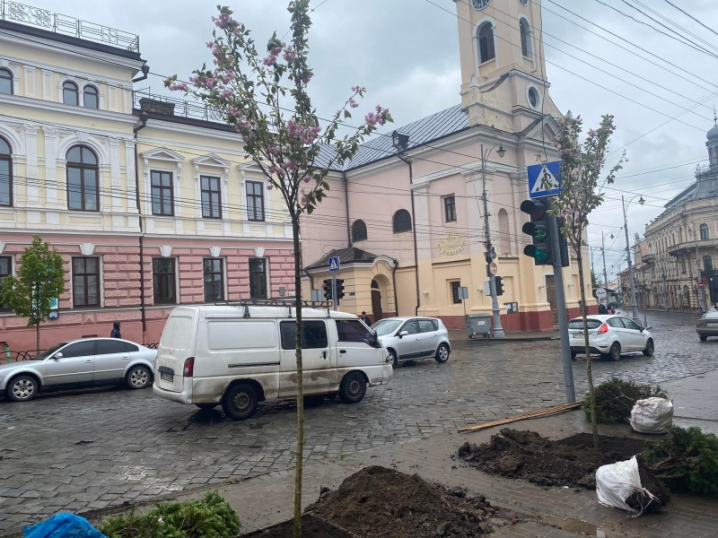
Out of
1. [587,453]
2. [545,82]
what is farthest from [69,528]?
[545,82]

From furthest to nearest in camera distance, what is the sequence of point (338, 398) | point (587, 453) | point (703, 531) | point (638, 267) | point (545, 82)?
1. point (638, 267)
2. point (545, 82)
3. point (338, 398)
4. point (587, 453)
5. point (703, 531)

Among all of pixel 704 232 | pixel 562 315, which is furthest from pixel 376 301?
pixel 704 232

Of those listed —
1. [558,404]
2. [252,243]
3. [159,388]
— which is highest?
[252,243]

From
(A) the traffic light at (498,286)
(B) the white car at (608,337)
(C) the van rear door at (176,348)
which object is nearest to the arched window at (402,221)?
(A) the traffic light at (498,286)

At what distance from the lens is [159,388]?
33.6ft

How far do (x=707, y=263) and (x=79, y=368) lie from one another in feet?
243

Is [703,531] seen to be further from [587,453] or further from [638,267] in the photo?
[638,267]

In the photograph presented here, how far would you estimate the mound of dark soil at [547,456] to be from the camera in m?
5.97

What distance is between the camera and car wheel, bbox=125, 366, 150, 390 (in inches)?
603

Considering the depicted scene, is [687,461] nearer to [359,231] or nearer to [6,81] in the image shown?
[6,81]

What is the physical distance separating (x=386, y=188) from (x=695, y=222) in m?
50.4

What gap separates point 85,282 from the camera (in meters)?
23.4

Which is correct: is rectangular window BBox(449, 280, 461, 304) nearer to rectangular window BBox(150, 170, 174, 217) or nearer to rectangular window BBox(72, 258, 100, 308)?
rectangular window BBox(150, 170, 174, 217)

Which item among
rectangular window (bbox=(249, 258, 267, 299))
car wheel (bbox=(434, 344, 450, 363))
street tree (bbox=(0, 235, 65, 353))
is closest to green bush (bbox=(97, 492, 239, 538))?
car wheel (bbox=(434, 344, 450, 363))
